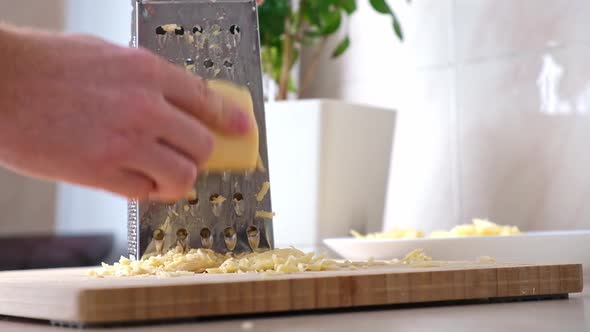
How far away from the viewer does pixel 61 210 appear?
3777 millimetres

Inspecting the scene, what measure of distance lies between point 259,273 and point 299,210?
70 cm

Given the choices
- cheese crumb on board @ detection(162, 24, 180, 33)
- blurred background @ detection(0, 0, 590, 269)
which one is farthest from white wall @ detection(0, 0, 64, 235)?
cheese crumb on board @ detection(162, 24, 180, 33)

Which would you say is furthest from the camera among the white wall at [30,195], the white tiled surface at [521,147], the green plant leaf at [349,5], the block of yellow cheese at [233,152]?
the white wall at [30,195]

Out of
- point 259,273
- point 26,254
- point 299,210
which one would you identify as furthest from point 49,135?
point 26,254

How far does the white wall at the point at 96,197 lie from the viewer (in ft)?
10.6

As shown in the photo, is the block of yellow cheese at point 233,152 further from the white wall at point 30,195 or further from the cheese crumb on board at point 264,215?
the white wall at point 30,195

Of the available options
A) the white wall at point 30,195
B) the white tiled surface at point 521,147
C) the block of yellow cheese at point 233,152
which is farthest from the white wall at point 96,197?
the block of yellow cheese at point 233,152

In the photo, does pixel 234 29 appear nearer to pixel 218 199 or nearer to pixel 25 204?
pixel 218 199

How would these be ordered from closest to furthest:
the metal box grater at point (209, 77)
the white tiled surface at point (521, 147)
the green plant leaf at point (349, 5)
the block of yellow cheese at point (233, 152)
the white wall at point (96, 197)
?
the block of yellow cheese at point (233, 152) → the metal box grater at point (209, 77) → the white tiled surface at point (521, 147) → the green plant leaf at point (349, 5) → the white wall at point (96, 197)

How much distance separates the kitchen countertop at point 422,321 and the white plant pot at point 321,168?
73 centimetres

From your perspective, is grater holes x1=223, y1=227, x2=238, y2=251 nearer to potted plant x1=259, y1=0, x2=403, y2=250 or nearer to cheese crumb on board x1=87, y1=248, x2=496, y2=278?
cheese crumb on board x1=87, y1=248, x2=496, y2=278

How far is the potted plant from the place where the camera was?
61.2 inches

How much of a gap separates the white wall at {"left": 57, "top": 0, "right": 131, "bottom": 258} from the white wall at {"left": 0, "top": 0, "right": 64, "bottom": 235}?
47 mm

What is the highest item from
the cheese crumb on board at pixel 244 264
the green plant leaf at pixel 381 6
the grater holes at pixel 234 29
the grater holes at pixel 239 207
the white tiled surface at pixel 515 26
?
the green plant leaf at pixel 381 6
